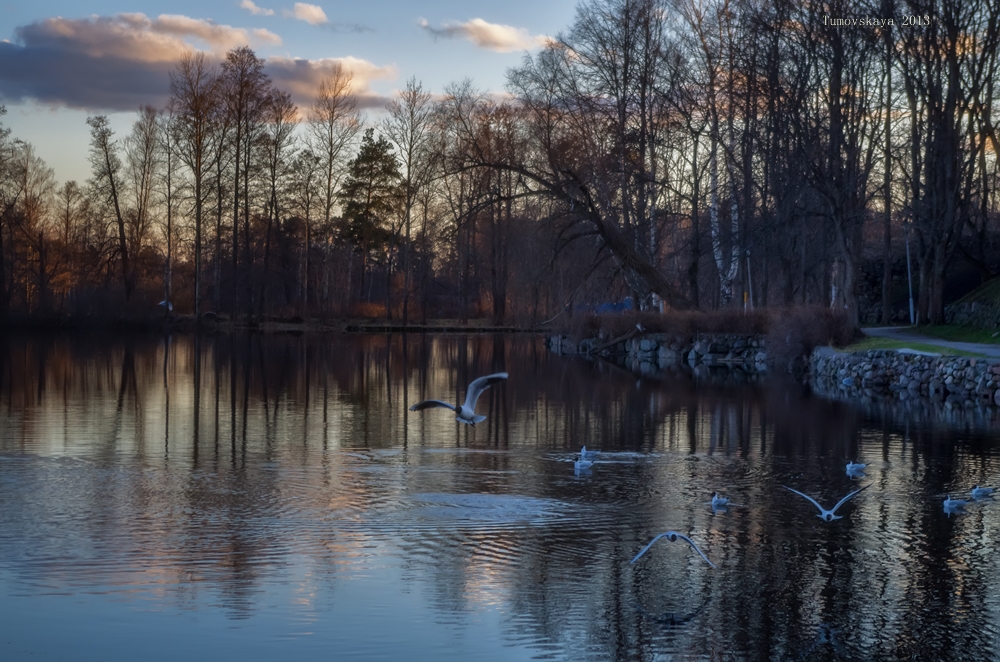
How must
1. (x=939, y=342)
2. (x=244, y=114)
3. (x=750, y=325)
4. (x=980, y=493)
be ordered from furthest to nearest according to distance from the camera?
(x=244, y=114), (x=750, y=325), (x=939, y=342), (x=980, y=493)

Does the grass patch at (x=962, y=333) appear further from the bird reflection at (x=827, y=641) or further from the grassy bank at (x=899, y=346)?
the bird reflection at (x=827, y=641)

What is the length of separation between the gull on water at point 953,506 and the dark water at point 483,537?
14cm

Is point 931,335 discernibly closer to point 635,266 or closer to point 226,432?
point 635,266

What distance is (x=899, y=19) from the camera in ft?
105

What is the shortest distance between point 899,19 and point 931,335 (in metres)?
9.73

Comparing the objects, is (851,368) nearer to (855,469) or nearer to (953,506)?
(855,469)

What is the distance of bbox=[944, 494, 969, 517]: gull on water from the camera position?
1031cm

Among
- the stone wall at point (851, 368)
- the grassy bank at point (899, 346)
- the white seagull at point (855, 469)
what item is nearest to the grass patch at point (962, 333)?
the grassy bank at point (899, 346)

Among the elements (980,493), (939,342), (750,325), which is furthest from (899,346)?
(980,493)

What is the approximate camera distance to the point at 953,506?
1038 centimetres

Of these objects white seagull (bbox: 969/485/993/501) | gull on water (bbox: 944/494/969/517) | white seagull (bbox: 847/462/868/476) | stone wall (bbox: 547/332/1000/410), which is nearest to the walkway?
stone wall (bbox: 547/332/1000/410)

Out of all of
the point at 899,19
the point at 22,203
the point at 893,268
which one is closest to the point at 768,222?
the point at 899,19

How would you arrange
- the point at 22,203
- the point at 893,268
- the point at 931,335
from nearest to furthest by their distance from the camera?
the point at 931,335
the point at 893,268
the point at 22,203

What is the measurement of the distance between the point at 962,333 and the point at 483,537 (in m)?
25.2
